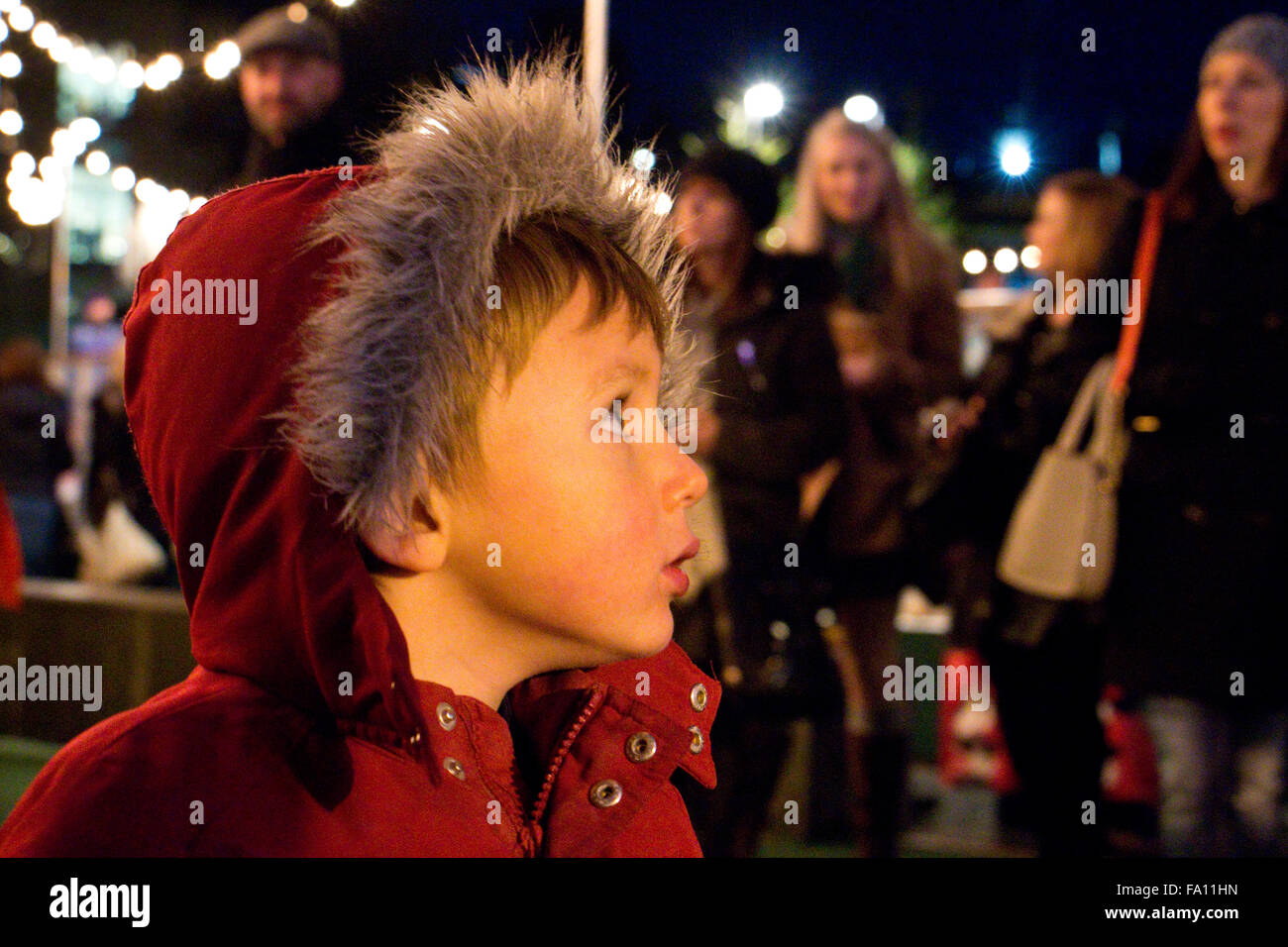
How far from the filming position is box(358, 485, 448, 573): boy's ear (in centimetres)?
134

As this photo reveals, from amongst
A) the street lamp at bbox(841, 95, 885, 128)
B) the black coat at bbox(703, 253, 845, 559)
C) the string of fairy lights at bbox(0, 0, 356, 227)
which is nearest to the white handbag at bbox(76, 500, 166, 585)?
the string of fairy lights at bbox(0, 0, 356, 227)

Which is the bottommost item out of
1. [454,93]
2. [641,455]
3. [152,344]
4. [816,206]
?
[641,455]

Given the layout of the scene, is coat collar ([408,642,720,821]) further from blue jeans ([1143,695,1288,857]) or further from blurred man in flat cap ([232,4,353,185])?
blurred man in flat cap ([232,4,353,185])

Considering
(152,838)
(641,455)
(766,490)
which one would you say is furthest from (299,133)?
(152,838)

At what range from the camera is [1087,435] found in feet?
11.3

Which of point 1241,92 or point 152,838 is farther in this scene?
point 1241,92

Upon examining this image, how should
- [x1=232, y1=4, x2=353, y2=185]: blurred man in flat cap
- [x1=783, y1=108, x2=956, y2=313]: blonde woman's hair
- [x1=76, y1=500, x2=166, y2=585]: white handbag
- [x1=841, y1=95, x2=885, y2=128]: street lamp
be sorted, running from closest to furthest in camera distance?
1. [x1=232, y1=4, x2=353, y2=185]: blurred man in flat cap
2. [x1=783, y1=108, x2=956, y2=313]: blonde woman's hair
3. [x1=841, y1=95, x2=885, y2=128]: street lamp
4. [x1=76, y1=500, x2=166, y2=585]: white handbag

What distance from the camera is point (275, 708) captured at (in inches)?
51.4

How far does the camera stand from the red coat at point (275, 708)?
123cm

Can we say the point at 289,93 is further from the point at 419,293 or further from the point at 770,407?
the point at 419,293

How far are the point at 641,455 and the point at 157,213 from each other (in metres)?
4.86

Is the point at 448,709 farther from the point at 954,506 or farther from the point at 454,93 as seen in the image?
the point at 954,506

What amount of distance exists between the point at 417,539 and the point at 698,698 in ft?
1.38

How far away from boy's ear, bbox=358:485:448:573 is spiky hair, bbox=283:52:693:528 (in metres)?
0.02
